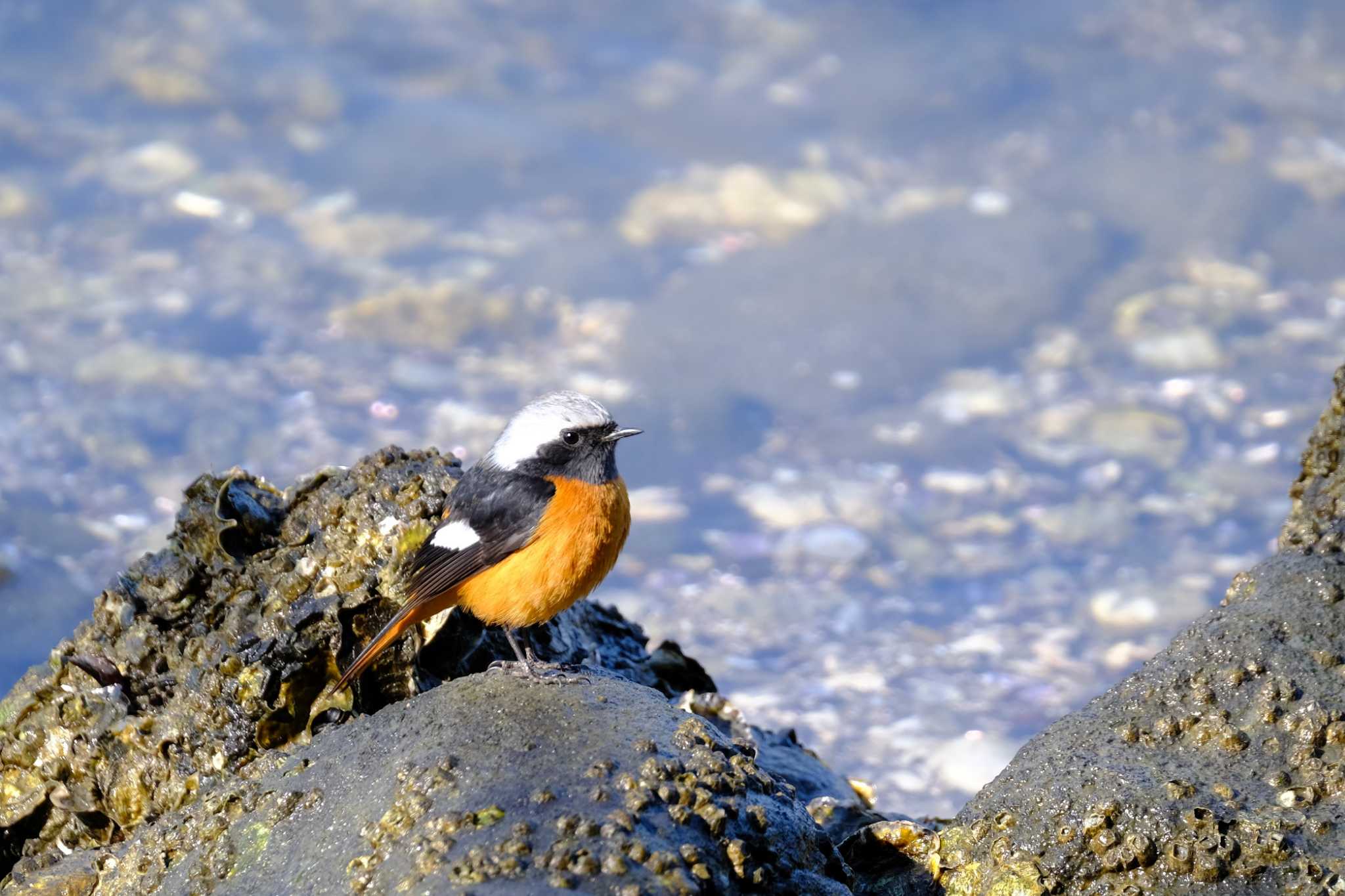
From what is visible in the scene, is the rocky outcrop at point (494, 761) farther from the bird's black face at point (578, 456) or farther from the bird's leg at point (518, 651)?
the bird's black face at point (578, 456)

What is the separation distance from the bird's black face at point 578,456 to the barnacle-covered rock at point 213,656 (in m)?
0.43

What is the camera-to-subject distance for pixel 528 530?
485 cm

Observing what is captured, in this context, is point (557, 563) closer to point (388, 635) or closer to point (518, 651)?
point (518, 651)

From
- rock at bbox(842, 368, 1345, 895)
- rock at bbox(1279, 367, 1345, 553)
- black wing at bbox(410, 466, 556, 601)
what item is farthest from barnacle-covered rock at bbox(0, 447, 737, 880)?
rock at bbox(1279, 367, 1345, 553)

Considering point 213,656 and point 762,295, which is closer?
point 213,656

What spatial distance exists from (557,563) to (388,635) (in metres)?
0.68

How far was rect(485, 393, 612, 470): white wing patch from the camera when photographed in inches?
204

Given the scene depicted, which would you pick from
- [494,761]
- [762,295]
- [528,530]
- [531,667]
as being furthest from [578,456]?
[762,295]

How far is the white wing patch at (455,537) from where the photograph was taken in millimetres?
4404

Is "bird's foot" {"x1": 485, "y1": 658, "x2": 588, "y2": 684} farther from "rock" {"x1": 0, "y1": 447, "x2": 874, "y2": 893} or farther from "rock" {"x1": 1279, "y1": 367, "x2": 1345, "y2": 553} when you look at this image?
"rock" {"x1": 1279, "y1": 367, "x2": 1345, "y2": 553}

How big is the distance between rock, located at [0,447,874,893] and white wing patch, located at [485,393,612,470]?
365 millimetres

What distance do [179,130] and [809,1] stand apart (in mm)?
7058

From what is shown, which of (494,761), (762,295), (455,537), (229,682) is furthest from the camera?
(762,295)

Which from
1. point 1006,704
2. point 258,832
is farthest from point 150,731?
point 1006,704
